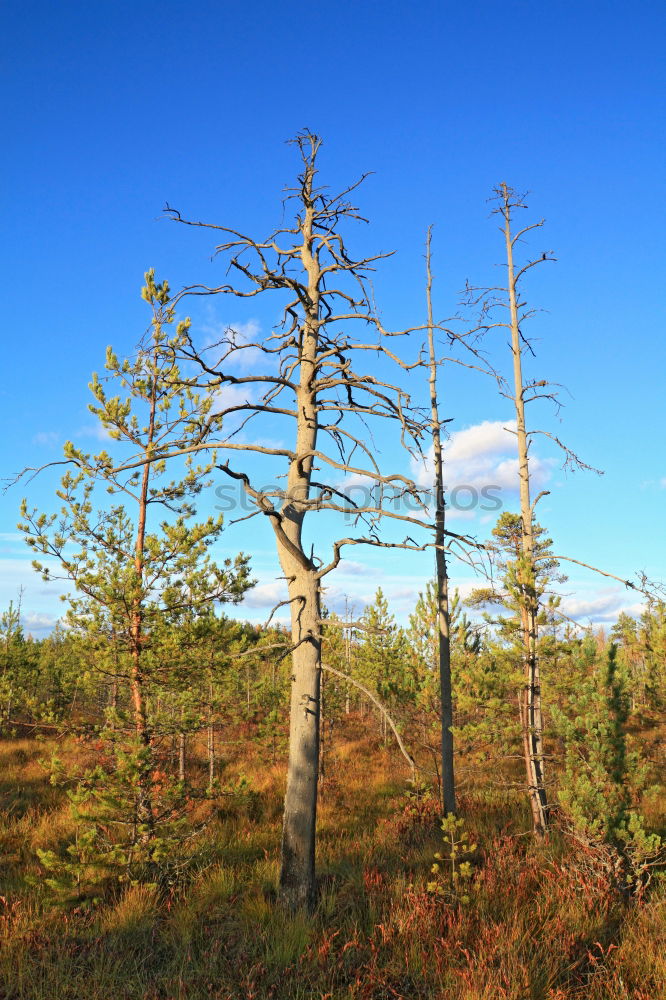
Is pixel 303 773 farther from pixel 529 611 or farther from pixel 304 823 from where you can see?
pixel 529 611

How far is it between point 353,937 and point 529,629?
586 cm

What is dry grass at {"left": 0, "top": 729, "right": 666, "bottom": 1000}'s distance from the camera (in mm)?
4465

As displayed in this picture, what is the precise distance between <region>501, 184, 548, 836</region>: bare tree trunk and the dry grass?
879 millimetres

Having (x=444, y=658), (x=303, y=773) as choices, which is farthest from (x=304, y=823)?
(x=444, y=658)

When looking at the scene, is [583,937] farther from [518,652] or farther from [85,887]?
[85,887]

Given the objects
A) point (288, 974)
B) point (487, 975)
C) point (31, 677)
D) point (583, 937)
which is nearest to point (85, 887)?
point (288, 974)

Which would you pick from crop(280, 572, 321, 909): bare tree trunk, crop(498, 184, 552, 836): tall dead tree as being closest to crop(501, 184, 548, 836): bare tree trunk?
crop(498, 184, 552, 836): tall dead tree

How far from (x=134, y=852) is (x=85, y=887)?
609 millimetres

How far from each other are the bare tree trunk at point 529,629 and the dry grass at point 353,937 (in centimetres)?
88

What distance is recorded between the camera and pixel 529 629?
9711mm

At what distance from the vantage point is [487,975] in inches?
175

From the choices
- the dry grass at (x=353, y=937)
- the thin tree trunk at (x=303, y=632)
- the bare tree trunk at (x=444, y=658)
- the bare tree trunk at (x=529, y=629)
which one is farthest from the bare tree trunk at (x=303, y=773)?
the bare tree trunk at (x=529, y=629)

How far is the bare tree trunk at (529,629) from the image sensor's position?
9.07m

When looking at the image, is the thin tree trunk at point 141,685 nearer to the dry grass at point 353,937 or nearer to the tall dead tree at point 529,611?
the dry grass at point 353,937
